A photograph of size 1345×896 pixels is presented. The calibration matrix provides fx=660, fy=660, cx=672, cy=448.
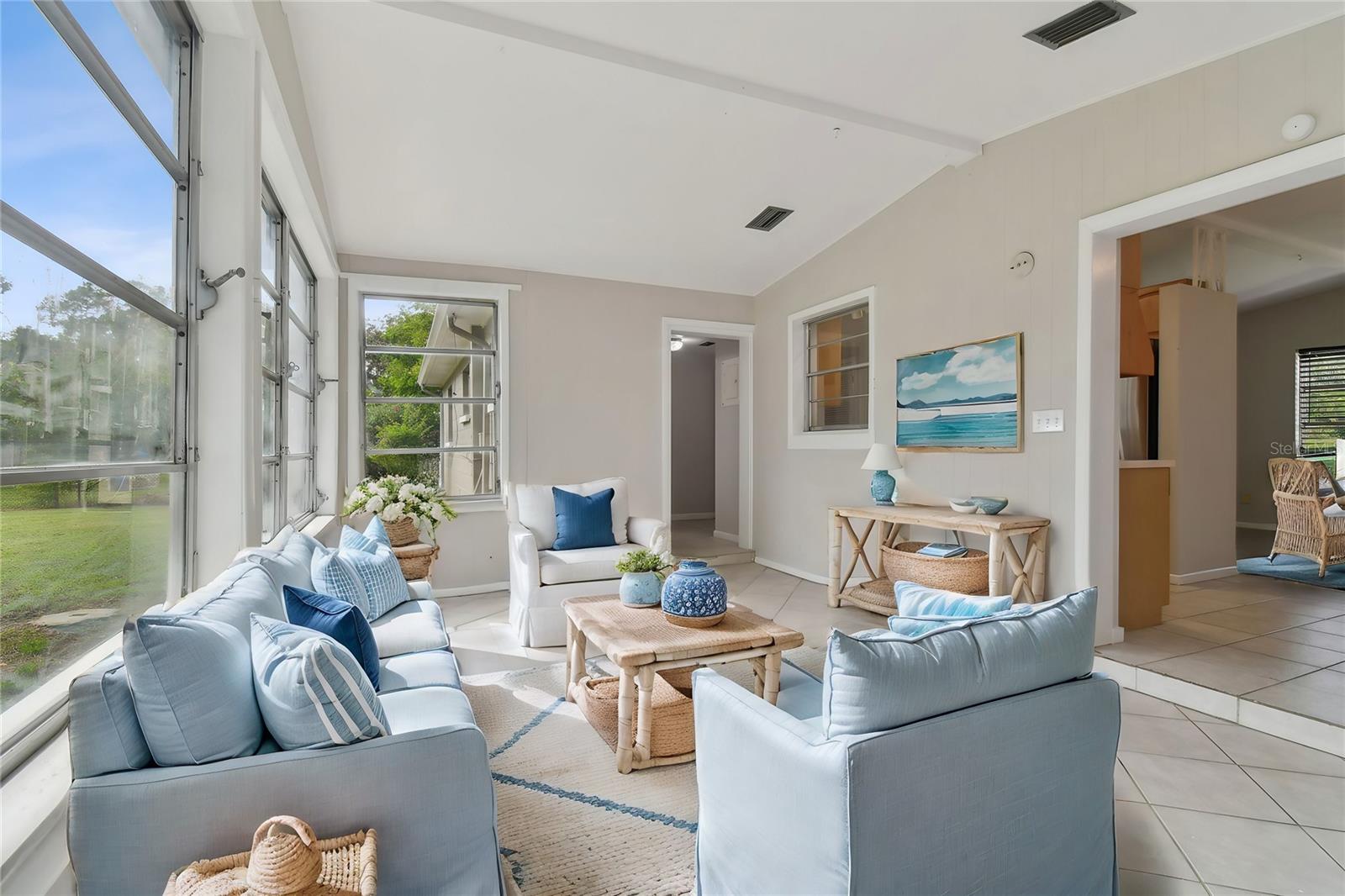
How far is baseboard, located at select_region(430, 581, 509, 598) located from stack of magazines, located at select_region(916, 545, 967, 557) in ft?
10.4

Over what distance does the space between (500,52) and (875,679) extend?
3.06 m

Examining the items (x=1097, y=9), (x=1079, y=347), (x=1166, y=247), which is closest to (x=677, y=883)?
(x=1079, y=347)

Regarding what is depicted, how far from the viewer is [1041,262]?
3.71 m

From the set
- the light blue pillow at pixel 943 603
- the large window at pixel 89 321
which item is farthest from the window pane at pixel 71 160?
the light blue pillow at pixel 943 603

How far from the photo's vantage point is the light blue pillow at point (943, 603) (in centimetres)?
164

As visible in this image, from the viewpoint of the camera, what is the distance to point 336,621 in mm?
1841

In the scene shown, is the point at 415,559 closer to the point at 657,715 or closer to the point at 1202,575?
the point at 657,715

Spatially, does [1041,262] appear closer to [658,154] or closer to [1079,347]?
[1079,347]

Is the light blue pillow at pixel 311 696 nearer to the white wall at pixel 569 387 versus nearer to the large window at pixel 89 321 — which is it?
the large window at pixel 89 321

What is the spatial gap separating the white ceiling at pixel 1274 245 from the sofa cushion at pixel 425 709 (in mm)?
5970

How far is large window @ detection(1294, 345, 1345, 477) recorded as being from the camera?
7.32 meters

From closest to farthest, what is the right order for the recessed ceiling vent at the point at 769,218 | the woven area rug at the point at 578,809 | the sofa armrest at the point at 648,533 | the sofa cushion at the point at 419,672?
the woven area rug at the point at 578,809 → the sofa cushion at the point at 419,672 → the sofa armrest at the point at 648,533 → the recessed ceiling vent at the point at 769,218

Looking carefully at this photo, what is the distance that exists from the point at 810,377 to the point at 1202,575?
11.2 feet

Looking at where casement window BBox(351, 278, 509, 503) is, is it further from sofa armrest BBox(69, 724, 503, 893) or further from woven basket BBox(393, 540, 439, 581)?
sofa armrest BBox(69, 724, 503, 893)
